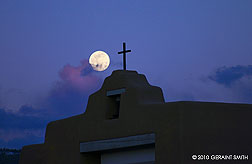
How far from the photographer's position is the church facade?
1902cm

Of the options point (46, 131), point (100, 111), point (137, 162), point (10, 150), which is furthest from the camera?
point (10, 150)

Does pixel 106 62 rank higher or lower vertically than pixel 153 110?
higher

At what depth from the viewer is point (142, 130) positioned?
20344 millimetres

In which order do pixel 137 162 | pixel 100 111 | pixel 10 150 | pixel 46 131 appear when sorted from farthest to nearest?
pixel 10 150 → pixel 46 131 → pixel 100 111 → pixel 137 162

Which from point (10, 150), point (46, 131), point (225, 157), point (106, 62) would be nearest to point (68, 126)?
point (46, 131)

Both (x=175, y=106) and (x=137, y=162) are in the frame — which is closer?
(x=175, y=106)

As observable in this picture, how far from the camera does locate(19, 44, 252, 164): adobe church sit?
19.0 meters

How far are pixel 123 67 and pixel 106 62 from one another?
0.98m

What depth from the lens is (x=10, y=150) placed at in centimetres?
5297

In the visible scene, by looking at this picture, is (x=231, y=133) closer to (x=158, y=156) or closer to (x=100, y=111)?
(x=158, y=156)

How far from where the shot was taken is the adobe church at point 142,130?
19.0 m

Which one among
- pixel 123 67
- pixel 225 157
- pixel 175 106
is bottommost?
pixel 225 157

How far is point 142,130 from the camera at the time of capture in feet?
66.7

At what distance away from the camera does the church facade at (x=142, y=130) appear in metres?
19.0
